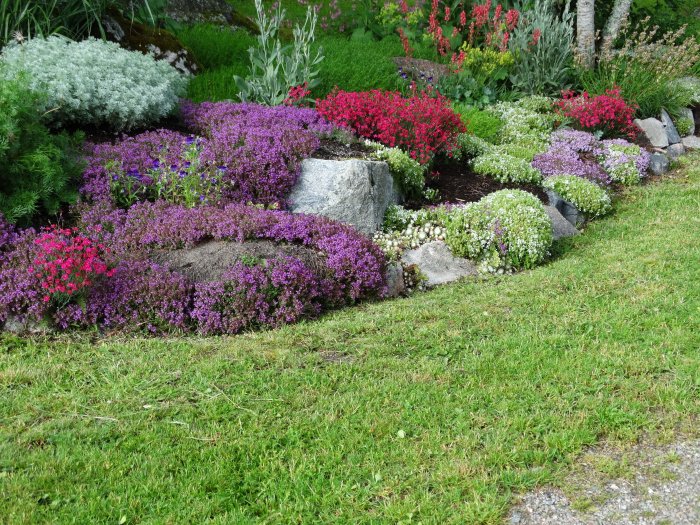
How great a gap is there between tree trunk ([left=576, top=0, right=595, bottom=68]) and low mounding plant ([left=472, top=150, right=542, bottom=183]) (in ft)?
16.4

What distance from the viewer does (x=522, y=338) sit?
5.84 meters

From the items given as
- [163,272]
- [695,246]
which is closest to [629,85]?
[695,246]

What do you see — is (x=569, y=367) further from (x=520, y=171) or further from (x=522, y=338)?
(x=520, y=171)

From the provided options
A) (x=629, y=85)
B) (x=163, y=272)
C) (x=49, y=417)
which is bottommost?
(x=49, y=417)

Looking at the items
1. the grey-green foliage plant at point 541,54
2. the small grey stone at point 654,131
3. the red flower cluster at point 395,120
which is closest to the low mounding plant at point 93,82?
the red flower cluster at point 395,120

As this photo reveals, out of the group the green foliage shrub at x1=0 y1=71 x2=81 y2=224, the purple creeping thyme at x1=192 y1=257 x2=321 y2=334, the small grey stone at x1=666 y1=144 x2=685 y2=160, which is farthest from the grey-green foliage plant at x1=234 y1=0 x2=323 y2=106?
the small grey stone at x1=666 y1=144 x2=685 y2=160

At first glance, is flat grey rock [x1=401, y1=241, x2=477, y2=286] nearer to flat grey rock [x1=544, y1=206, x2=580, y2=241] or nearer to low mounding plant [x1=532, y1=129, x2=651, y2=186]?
flat grey rock [x1=544, y1=206, x2=580, y2=241]

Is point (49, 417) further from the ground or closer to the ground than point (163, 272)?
closer to the ground

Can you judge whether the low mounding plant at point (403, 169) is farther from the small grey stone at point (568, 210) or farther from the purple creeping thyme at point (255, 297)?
the purple creeping thyme at point (255, 297)

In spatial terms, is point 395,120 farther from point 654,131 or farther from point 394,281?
point 654,131

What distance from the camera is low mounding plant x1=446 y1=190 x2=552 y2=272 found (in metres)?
7.85

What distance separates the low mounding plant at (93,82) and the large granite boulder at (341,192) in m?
2.10

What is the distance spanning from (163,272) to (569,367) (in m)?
3.44

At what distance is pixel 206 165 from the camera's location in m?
7.80
